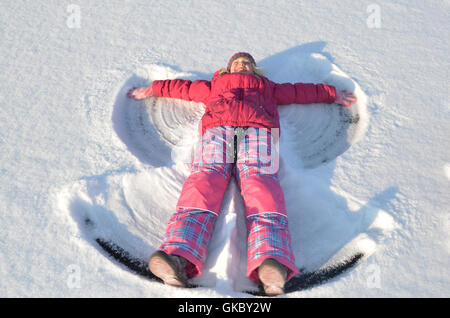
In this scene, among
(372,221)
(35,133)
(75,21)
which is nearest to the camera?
(372,221)

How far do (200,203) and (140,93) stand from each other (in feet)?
3.63

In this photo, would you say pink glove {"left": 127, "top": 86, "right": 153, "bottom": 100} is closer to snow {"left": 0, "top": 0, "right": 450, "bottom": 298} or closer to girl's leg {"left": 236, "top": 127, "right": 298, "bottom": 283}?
snow {"left": 0, "top": 0, "right": 450, "bottom": 298}

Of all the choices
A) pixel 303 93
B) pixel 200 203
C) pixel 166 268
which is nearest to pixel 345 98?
pixel 303 93

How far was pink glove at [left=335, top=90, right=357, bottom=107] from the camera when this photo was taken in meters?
2.32

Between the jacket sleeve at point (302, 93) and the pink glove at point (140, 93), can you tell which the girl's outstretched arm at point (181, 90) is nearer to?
the pink glove at point (140, 93)

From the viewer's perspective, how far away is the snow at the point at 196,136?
1560 millimetres

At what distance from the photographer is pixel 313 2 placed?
300 cm

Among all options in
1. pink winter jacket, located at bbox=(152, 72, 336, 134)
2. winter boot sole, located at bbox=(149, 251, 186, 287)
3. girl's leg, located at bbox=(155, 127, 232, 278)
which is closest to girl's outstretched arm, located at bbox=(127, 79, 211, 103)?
pink winter jacket, located at bbox=(152, 72, 336, 134)
